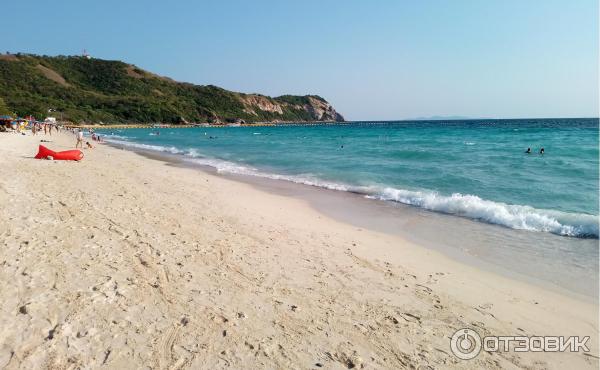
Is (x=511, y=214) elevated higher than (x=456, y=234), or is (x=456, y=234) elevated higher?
(x=511, y=214)

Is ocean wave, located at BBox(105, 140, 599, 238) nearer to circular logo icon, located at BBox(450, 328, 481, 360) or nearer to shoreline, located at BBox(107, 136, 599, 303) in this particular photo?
shoreline, located at BBox(107, 136, 599, 303)

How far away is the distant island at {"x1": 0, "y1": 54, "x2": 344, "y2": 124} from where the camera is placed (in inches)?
3150

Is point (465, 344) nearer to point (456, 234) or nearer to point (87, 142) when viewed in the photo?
point (456, 234)

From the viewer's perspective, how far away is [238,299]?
439 centimetres

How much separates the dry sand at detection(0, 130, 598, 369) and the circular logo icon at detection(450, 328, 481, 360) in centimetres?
9

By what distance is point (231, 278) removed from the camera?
4969 millimetres

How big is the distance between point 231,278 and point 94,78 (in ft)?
429

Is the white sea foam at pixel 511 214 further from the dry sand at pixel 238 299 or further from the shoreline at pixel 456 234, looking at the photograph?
the dry sand at pixel 238 299

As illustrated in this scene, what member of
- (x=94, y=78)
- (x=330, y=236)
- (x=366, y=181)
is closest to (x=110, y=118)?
(x=94, y=78)

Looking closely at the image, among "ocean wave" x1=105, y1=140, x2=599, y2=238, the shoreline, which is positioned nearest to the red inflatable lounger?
the shoreline

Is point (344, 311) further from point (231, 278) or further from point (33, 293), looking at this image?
point (33, 293)

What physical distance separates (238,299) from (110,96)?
114m

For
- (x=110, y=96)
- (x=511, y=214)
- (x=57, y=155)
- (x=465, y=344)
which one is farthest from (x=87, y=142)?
(x=110, y=96)

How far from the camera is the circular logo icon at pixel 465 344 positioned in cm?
365
